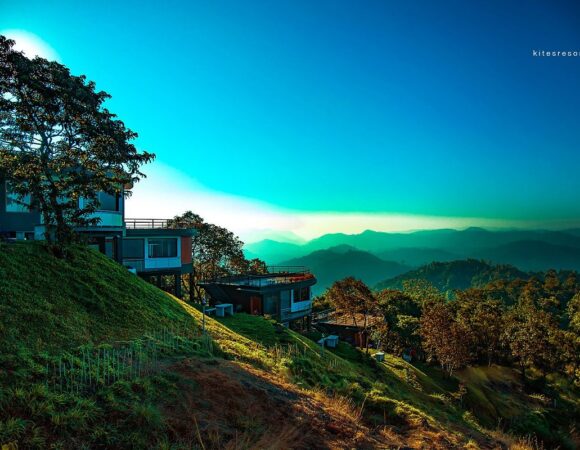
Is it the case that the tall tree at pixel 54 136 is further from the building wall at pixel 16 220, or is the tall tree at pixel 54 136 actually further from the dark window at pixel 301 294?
the dark window at pixel 301 294

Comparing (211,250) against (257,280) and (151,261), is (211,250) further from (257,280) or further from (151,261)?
(151,261)

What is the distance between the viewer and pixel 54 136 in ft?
47.5

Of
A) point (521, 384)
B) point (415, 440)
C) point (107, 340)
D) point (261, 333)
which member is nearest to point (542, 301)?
point (521, 384)

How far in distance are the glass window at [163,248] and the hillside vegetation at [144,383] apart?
9.44 metres

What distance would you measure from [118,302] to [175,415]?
7.47 meters

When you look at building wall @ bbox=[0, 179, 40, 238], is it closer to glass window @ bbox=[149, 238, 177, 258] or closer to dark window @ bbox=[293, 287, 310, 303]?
glass window @ bbox=[149, 238, 177, 258]

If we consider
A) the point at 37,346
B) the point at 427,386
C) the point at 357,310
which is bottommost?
the point at 427,386

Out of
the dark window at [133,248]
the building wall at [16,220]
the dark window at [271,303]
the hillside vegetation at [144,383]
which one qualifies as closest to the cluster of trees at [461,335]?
the dark window at [271,303]

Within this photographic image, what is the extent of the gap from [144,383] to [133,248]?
1949 cm

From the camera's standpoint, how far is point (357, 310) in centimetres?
2636

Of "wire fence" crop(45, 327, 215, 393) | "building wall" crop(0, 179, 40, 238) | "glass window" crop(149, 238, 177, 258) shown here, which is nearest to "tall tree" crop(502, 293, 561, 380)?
"wire fence" crop(45, 327, 215, 393)

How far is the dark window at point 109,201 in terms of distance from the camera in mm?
22334

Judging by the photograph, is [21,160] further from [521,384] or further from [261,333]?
[521,384]

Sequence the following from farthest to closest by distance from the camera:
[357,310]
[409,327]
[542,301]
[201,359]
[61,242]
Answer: [542,301]
[409,327]
[357,310]
[61,242]
[201,359]
